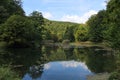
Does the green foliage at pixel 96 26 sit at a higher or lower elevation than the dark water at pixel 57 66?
higher

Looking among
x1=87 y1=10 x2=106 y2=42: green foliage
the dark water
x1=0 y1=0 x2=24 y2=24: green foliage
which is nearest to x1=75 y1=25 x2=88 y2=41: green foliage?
x1=87 y1=10 x2=106 y2=42: green foliage

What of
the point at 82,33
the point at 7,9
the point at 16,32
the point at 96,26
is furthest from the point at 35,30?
the point at 82,33

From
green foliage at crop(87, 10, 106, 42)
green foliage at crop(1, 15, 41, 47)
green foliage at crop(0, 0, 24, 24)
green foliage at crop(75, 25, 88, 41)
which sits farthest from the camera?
green foliage at crop(75, 25, 88, 41)

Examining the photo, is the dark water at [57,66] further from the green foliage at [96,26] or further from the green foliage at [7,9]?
Answer: the green foliage at [96,26]

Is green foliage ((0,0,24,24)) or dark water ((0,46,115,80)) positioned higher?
green foliage ((0,0,24,24))

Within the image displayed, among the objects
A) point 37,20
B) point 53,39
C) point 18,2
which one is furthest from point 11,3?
point 53,39

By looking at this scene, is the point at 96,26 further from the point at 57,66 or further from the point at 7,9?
the point at 57,66

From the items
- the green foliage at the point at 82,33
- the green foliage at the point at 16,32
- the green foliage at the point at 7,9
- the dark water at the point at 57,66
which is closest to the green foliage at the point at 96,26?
the green foliage at the point at 82,33

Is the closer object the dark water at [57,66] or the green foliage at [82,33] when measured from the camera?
the dark water at [57,66]

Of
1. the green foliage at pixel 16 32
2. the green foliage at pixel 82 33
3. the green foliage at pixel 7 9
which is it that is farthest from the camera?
the green foliage at pixel 82 33

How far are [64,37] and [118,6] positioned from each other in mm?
138715

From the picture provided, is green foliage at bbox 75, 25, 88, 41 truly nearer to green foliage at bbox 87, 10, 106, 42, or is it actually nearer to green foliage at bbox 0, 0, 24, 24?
green foliage at bbox 87, 10, 106, 42

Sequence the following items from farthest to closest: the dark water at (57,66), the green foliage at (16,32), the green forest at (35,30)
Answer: the green foliage at (16,32), the dark water at (57,66), the green forest at (35,30)

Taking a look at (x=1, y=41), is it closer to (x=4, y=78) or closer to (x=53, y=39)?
(x=4, y=78)
